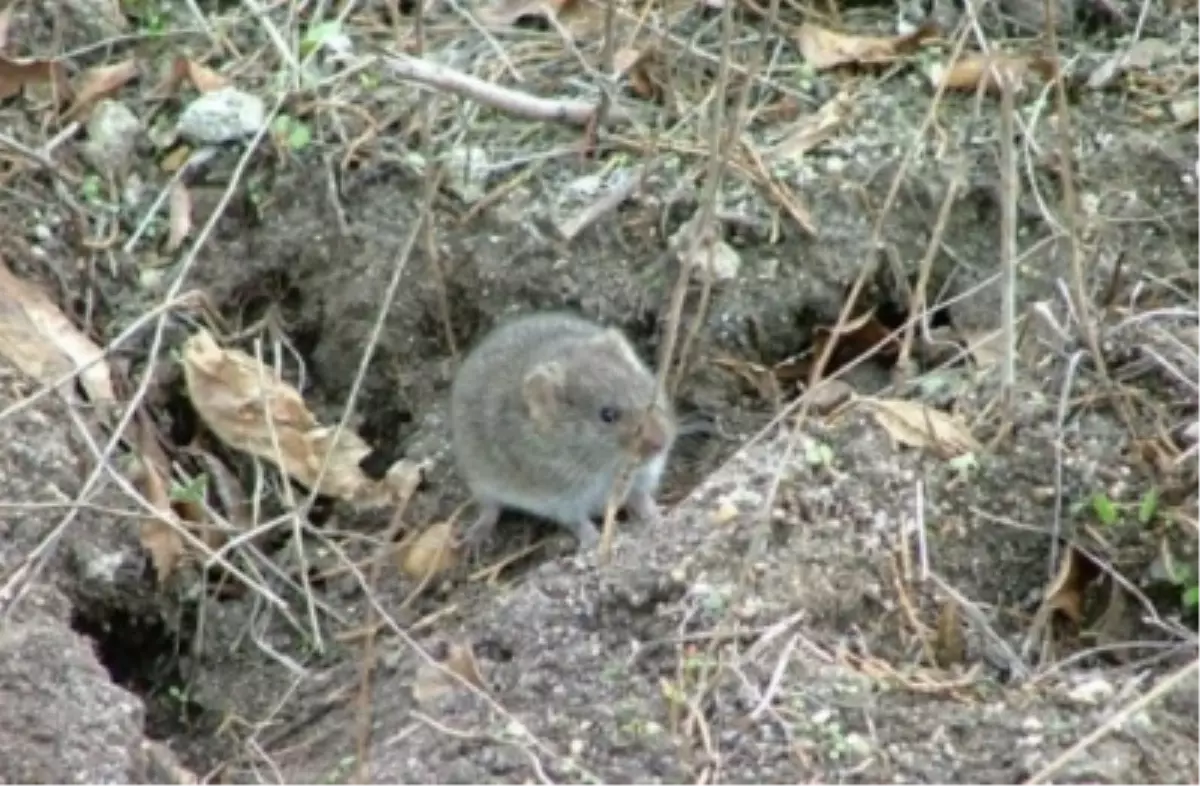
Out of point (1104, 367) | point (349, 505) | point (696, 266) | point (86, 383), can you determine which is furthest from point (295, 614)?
point (1104, 367)

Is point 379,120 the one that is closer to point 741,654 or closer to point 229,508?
point 229,508

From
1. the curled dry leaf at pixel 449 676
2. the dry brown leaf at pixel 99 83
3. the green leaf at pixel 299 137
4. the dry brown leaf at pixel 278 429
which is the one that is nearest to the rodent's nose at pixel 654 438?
the dry brown leaf at pixel 278 429

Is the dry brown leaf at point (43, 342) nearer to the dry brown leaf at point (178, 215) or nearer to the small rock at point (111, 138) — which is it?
the dry brown leaf at point (178, 215)

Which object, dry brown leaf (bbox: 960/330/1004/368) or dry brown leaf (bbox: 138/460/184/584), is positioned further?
dry brown leaf (bbox: 138/460/184/584)

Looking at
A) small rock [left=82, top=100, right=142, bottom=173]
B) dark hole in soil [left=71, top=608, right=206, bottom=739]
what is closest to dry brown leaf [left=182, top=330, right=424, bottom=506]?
dark hole in soil [left=71, top=608, right=206, bottom=739]

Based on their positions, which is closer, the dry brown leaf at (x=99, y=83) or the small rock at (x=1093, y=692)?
the small rock at (x=1093, y=692)

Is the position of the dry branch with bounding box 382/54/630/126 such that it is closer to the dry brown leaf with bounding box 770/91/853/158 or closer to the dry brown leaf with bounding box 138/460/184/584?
the dry brown leaf with bounding box 770/91/853/158
